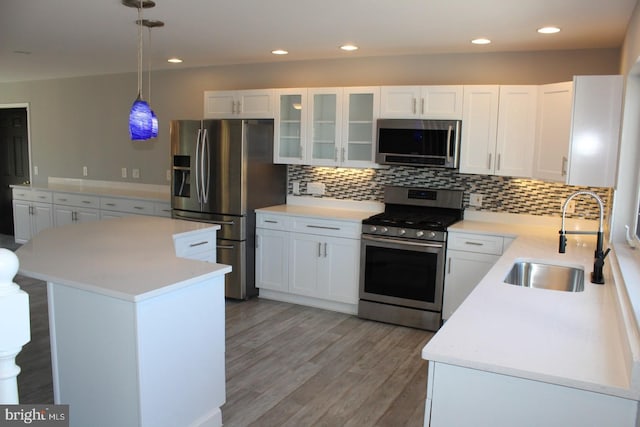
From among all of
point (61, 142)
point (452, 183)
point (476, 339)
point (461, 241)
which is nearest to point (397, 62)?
point (452, 183)

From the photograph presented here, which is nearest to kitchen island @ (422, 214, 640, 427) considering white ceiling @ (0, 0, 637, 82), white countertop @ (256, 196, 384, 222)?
white ceiling @ (0, 0, 637, 82)

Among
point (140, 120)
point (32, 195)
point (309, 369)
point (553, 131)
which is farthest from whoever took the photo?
point (32, 195)

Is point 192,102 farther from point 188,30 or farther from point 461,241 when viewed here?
point 461,241

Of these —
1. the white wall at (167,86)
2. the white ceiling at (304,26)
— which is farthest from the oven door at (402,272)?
the white ceiling at (304,26)

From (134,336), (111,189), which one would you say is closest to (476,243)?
(134,336)

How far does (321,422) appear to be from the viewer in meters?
2.84

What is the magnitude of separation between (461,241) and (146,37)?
9.79 feet

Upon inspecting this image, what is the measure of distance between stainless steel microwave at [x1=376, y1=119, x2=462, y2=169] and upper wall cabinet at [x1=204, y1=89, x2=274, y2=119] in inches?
47.9

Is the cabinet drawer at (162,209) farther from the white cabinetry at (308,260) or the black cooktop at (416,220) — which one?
the black cooktop at (416,220)

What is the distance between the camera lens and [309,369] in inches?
138

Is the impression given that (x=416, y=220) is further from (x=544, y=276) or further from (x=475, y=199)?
(x=544, y=276)

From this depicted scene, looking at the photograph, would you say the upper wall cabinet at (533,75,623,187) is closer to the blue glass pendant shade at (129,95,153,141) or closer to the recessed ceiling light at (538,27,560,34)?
the recessed ceiling light at (538,27,560,34)

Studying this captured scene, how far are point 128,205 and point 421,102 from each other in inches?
135

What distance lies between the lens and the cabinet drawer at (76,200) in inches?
242
